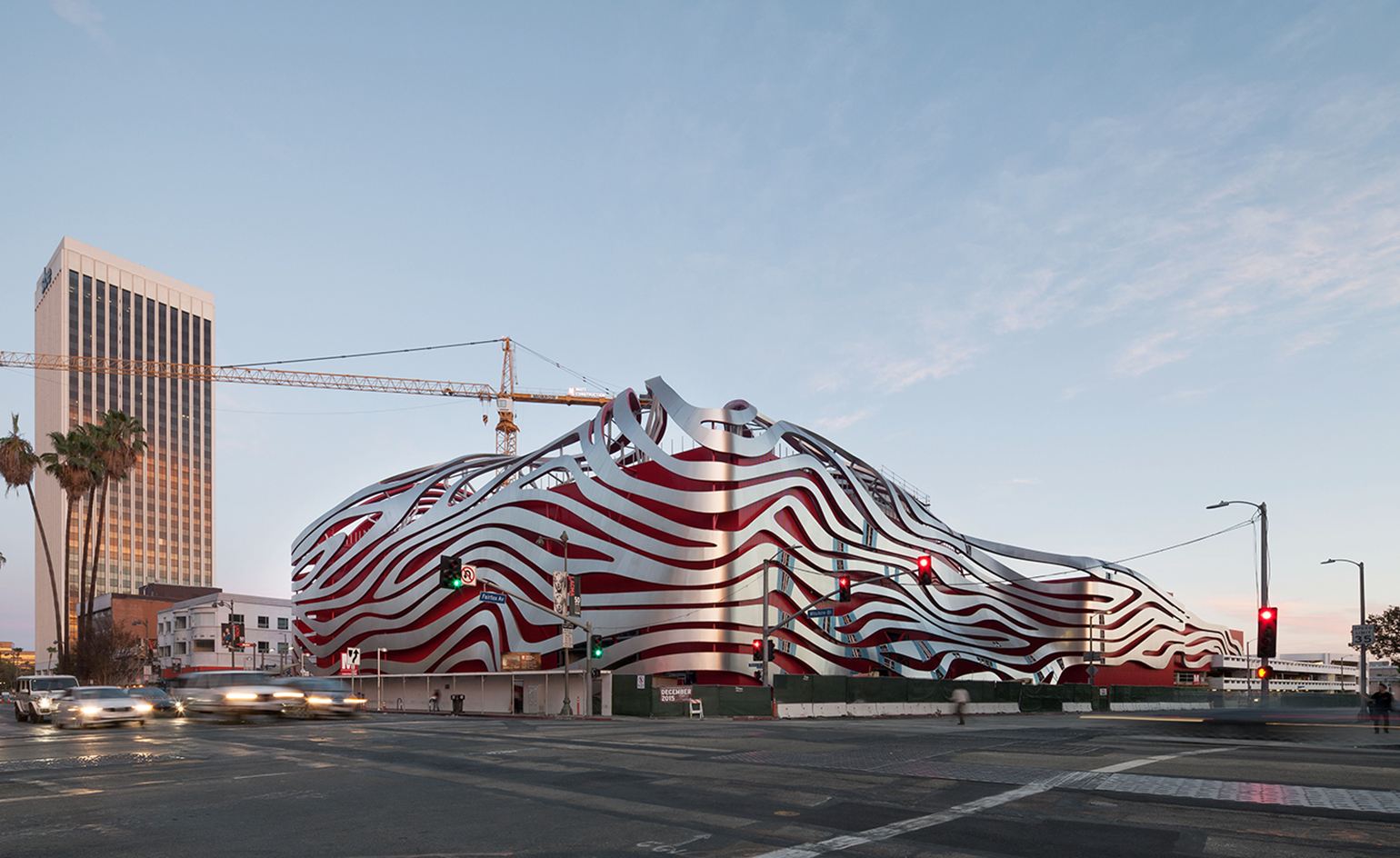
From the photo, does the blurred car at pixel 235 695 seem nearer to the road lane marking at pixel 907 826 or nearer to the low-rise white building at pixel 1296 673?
the road lane marking at pixel 907 826

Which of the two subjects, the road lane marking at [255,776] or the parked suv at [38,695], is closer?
the road lane marking at [255,776]

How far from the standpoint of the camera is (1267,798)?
12742 millimetres

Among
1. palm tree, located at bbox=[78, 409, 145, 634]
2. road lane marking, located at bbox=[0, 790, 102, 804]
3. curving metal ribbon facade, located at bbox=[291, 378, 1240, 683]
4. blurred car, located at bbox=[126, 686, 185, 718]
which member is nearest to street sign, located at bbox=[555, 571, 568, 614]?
curving metal ribbon facade, located at bbox=[291, 378, 1240, 683]

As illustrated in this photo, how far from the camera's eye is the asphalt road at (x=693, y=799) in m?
9.80

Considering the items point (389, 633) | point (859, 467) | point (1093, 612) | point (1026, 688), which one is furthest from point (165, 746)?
point (1093, 612)

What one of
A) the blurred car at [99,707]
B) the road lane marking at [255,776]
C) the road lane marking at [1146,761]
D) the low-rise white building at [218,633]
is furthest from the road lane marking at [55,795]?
the low-rise white building at [218,633]

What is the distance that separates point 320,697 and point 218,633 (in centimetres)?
10336

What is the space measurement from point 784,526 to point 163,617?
110248 mm

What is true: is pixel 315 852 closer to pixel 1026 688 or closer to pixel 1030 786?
Answer: pixel 1030 786

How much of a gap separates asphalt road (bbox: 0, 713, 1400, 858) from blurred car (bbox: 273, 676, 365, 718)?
13.6 m

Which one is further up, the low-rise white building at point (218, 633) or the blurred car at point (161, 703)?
the blurred car at point (161, 703)

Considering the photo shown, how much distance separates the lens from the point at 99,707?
31.3 metres

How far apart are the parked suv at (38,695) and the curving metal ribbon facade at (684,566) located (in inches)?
811

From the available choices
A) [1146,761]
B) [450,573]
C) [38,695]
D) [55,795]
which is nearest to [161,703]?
[38,695]
